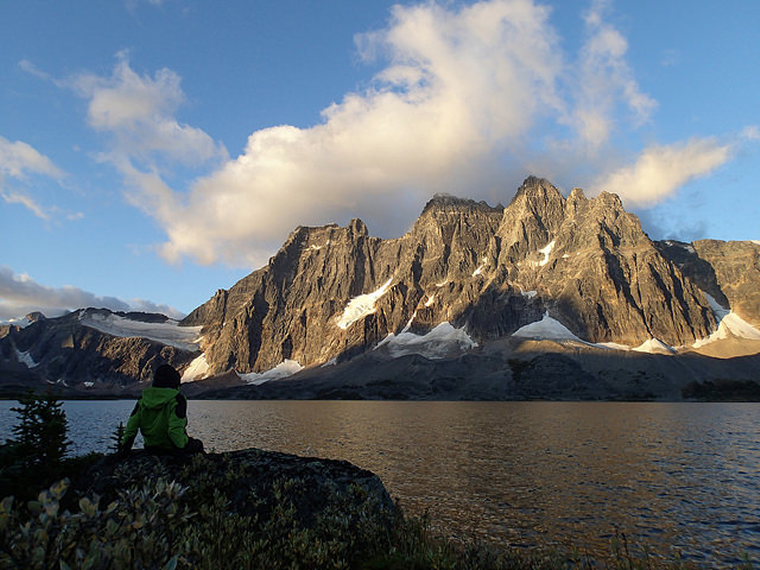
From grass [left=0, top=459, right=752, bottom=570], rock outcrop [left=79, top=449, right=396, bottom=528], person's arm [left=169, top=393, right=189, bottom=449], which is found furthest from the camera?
person's arm [left=169, top=393, right=189, bottom=449]

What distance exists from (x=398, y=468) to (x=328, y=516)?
29389mm

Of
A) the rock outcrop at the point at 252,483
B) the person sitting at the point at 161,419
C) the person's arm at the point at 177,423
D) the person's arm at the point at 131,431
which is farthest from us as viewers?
the person's arm at the point at 177,423

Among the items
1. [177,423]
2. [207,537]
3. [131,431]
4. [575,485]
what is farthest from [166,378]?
[575,485]

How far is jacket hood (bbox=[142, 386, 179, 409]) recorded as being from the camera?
1436cm

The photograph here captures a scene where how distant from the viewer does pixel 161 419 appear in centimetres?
1475

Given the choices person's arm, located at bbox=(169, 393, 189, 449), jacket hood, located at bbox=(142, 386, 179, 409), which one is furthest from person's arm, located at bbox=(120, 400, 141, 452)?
person's arm, located at bbox=(169, 393, 189, 449)

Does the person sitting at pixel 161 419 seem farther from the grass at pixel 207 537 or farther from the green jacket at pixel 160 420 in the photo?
the grass at pixel 207 537

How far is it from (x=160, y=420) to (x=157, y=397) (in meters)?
0.85

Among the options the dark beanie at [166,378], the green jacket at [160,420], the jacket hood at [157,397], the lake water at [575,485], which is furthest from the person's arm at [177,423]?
the lake water at [575,485]

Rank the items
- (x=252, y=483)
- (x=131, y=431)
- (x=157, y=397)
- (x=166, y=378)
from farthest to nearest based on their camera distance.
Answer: (x=166, y=378) → (x=252, y=483) → (x=157, y=397) → (x=131, y=431)

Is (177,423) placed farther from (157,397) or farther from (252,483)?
(252,483)

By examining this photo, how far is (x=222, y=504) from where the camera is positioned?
11.5m

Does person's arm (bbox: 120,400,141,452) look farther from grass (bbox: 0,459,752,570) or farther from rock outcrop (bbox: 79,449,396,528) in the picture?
grass (bbox: 0,459,752,570)

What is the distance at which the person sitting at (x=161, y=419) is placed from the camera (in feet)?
47.3
